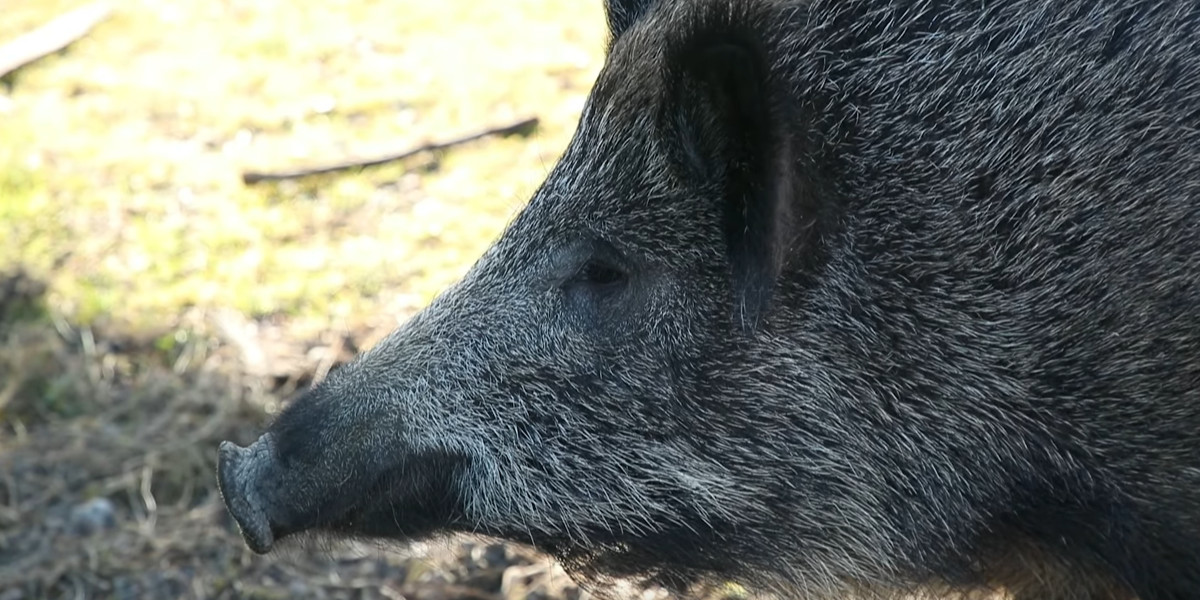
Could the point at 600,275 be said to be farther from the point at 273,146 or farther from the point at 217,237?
the point at 273,146

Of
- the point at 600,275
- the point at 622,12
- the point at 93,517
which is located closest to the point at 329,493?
the point at 600,275

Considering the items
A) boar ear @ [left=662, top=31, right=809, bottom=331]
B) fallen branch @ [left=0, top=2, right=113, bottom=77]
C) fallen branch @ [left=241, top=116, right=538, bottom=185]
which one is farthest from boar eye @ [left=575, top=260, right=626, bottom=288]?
fallen branch @ [left=0, top=2, right=113, bottom=77]

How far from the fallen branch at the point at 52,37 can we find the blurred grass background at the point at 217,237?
0.07 metres

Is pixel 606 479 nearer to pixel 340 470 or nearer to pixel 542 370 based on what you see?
pixel 542 370

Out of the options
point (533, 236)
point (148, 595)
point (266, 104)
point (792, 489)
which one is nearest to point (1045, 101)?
point (792, 489)

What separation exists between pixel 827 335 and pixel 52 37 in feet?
23.8

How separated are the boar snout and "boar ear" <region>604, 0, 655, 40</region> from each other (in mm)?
1219

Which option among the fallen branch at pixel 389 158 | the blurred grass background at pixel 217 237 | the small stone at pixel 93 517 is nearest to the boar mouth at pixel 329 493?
the blurred grass background at pixel 217 237

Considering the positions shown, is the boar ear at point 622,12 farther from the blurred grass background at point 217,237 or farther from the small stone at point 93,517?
the small stone at point 93,517

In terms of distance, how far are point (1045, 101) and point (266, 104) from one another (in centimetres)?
574

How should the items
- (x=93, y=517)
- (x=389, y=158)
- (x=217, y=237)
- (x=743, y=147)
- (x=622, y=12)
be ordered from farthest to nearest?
(x=389, y=158), (x=217, y=237), (x=93, y=517), (x=622, y=12), (x=743, y=147)

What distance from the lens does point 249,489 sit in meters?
2.81

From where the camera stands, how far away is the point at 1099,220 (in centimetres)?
253

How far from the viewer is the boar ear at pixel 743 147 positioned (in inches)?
102
